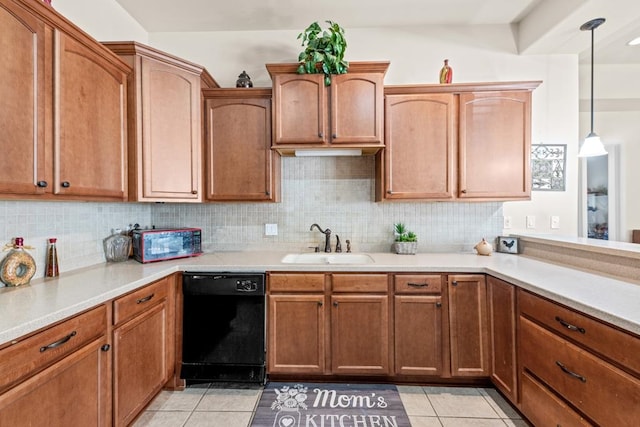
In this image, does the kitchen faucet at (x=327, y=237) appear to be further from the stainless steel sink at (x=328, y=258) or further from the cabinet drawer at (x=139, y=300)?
the cabinet drawer at (x=139, y=300)

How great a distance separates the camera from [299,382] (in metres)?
2.14

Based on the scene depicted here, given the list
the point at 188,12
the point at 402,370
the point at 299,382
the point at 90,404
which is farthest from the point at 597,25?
the point at 90,404

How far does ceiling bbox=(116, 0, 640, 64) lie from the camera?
7.53ft

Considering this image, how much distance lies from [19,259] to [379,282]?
2079 millimetres

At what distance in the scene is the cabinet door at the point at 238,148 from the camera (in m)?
2.38

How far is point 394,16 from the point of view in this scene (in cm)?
252

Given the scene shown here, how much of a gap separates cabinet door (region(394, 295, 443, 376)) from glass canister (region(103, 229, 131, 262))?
2.04 metres

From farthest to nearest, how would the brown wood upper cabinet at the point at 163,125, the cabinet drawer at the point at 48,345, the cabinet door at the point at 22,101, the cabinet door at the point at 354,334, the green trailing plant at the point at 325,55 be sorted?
the green trailing plant at the point at 325,55 < the cabinet door at the point at 354,334 < the brown wood upper cabinet at the point at 163,125 < the cabinet door at the point at 22,101 < the cabinet drawer at the point at 48,345

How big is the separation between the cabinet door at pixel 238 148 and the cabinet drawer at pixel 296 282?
0.69m

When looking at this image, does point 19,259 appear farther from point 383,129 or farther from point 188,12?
point 383,129

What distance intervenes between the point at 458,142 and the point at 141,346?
2603 mm

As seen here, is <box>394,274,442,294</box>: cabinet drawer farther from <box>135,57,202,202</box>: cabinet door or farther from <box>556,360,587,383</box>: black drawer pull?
<box>135,57,202,202</box>: cabinet door

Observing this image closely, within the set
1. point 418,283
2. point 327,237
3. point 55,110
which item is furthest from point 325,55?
point 418,283

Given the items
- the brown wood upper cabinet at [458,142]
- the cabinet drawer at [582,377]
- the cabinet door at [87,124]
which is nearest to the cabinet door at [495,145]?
the brown wood upper cabinet at [458,142]
